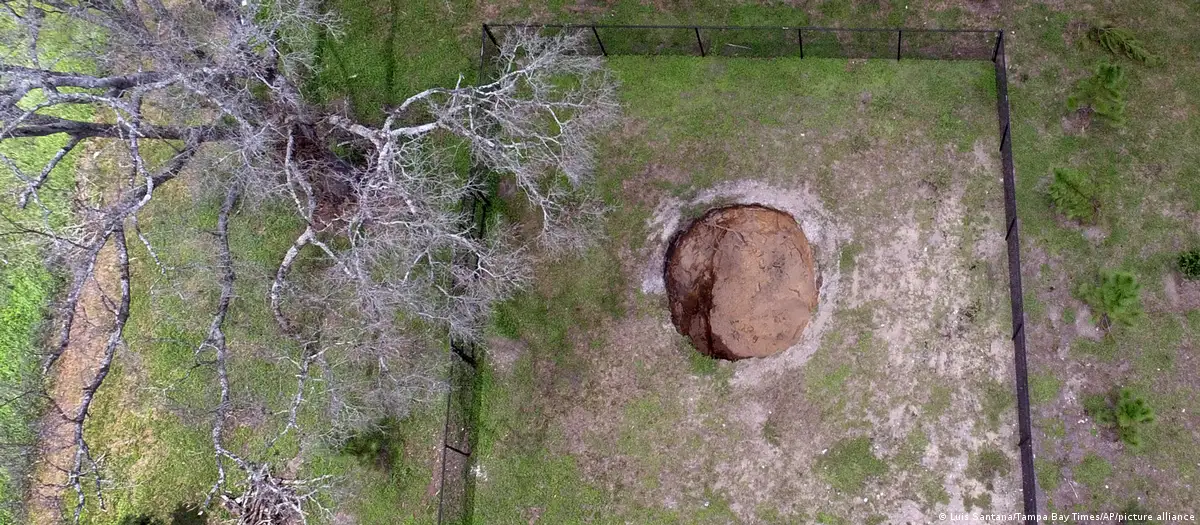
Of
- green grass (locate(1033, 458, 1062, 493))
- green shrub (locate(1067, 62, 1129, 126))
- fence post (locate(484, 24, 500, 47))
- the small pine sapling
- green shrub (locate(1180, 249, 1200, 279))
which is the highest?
fence post (locate(484, 24, 500, 47))

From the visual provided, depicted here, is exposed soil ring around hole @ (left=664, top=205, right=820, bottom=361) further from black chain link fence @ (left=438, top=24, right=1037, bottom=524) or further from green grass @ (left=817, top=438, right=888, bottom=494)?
black chain link fence @ (left=438, top=24, right=1037, bottom=524)

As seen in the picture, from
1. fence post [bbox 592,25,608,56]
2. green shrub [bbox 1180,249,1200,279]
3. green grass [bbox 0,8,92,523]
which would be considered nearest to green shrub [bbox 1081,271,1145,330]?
green shrub [bbox 1180,249,1200,279]

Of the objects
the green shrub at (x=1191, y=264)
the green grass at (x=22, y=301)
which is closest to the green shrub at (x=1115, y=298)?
the green shrub at (x=1191, y=264)

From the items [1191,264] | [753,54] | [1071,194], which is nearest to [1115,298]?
[1191,264]

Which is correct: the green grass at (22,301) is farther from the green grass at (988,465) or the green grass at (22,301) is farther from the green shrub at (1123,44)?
the green shrub at (1123,44)

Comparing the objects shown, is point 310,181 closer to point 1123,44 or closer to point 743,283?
point 743,283

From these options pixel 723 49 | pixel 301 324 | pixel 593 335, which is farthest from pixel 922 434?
pixel 301 324

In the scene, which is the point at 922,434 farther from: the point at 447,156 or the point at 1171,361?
the point at 447,156
